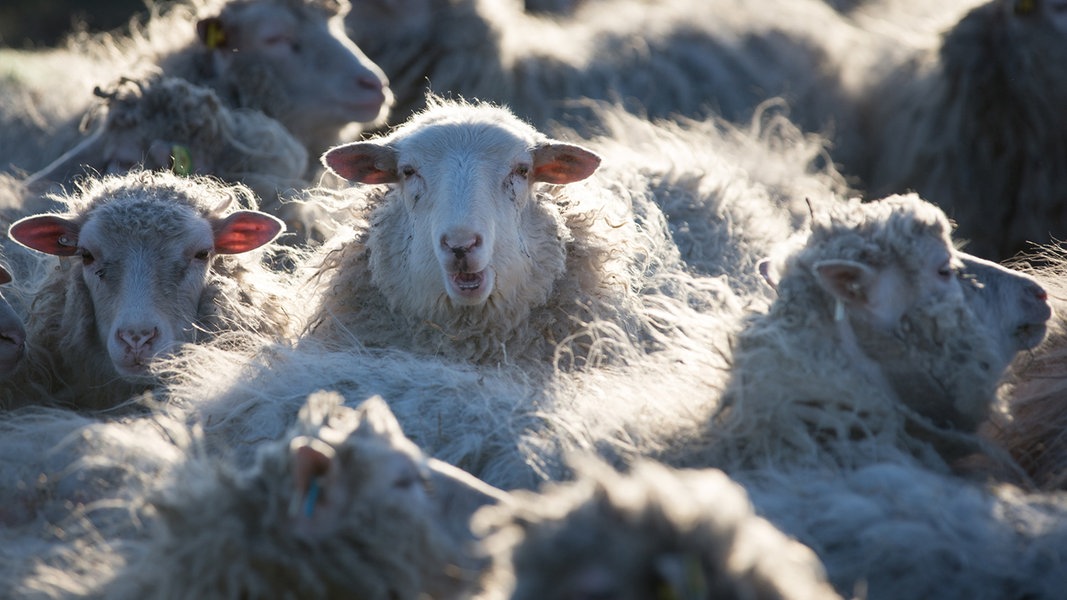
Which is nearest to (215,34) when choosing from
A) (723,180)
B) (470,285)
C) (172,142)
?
(172,142)

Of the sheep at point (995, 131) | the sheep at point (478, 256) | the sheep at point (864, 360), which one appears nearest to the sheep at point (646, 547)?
the sheep at point (864, 360)

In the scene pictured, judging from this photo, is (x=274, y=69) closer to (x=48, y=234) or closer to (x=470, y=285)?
(x=48, y=234)

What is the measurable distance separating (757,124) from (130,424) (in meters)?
4.33

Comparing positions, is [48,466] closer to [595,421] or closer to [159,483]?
[159,483]

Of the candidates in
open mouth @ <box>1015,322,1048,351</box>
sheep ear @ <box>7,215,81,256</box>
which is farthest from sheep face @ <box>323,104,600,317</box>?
open mouth @ <box>1015,322,1048,351</box>

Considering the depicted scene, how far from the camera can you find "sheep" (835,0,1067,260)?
670 cm

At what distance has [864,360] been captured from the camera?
10.9 ft

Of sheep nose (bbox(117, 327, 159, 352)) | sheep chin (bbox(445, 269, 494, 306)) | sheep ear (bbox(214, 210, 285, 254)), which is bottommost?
sheep nose (bbox(117, 327, 159, 352))

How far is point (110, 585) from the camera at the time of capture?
8.96ft

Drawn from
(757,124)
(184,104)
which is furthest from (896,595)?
(757,124)

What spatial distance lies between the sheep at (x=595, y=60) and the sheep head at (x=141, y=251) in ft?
10.2

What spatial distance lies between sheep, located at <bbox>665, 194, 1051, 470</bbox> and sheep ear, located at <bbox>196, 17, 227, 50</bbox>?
3.97 meters

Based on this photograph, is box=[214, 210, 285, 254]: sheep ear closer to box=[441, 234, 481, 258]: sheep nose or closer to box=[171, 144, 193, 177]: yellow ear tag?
box=[441, 234, 481, 258]: sheep nose

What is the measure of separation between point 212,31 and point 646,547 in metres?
4.94
